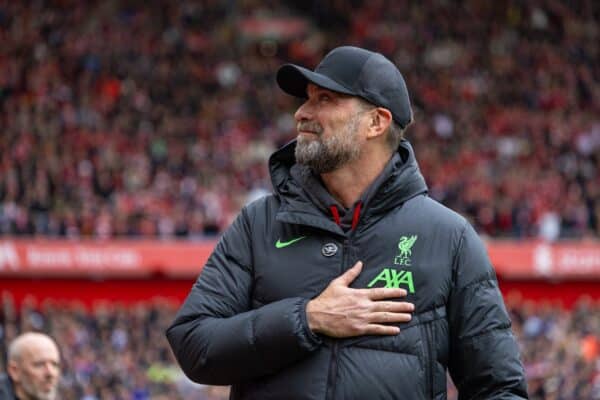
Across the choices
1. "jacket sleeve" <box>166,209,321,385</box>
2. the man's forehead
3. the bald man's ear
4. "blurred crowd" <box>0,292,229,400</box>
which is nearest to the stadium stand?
"blurred crowd" <box>0,292,229,400</box>

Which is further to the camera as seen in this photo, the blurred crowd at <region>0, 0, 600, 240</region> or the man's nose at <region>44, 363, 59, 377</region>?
the blurred crowd at <region>0, 0, 600, 240</region>

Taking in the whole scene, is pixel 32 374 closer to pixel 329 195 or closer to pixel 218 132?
pixel 329 195

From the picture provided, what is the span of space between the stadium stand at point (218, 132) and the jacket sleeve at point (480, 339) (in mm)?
9943

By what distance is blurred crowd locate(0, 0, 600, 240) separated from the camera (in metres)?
21.2

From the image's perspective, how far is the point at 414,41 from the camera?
28656 mm

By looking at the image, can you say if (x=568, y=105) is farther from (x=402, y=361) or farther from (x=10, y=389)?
(x=402, y=361)

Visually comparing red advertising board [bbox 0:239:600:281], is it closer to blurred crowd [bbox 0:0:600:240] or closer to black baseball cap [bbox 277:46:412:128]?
blurred crowd [bbox 0:0:600:240]

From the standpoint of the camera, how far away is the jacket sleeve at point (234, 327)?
10.5 feet

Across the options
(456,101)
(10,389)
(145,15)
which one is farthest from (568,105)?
(10,389)

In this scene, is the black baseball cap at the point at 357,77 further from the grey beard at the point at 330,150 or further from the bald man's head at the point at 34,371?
the bald man's head at the point at 34,371

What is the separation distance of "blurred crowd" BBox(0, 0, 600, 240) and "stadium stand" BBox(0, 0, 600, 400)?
4 cm

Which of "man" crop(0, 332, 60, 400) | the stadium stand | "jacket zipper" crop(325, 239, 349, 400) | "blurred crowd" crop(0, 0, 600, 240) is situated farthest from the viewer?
"blurred crowd" crop(0, 0, 600, 240)

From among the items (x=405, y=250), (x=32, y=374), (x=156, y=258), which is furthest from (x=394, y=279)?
(x=156, y=258)

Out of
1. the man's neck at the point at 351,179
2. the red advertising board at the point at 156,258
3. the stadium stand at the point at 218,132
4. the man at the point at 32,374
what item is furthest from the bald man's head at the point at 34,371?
the red advertising board at the point at 156,258
